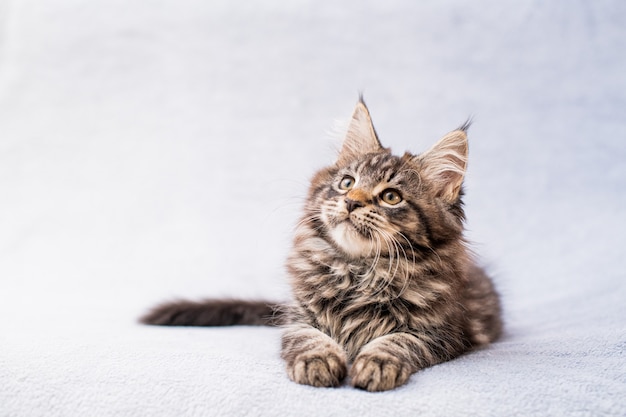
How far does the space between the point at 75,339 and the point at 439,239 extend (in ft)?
4.03

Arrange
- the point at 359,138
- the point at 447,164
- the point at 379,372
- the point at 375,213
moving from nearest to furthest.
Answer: the point at 379,372 < the point at 375,213 < the point at 447,164 < the point at 359,138

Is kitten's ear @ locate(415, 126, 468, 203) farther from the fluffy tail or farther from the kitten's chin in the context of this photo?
→ the fluffy tail

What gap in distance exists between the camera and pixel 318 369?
1.38 meters

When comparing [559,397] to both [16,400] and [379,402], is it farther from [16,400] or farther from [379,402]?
[16,400]

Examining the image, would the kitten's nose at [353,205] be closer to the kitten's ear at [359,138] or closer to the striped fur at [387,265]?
the striped fur at [387,265]

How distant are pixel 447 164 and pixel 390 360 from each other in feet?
2.40

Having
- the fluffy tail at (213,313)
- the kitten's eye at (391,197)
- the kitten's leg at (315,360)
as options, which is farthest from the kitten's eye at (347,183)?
the fluffy tail at (213,313)

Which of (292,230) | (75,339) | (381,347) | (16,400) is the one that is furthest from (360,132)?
(16,400)

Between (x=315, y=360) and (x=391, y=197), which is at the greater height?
(x=391, y=197)

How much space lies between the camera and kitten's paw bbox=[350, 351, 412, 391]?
1.35 m

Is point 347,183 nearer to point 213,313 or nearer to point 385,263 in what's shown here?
point 385,263

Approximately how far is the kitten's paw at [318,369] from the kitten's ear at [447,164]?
0.70m

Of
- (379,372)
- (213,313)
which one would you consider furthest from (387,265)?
(213,313)

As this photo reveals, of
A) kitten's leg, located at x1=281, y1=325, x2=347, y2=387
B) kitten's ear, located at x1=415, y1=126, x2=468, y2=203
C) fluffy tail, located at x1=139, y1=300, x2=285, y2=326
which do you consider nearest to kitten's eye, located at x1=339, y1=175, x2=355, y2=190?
kitten's ear, located at x1=415, y1=126, x2=468, y2=203
